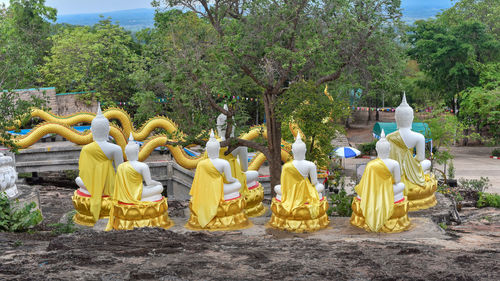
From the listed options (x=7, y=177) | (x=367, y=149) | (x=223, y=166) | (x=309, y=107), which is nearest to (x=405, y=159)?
(x=309, y=107)

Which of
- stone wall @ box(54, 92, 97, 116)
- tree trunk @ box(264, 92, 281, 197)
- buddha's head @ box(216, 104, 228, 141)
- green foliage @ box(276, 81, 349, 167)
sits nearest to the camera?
green foliage @ box(276, 81, 349, 167)

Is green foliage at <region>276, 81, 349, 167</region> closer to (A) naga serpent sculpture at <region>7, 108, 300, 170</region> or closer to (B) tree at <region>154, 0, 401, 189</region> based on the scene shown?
(B) tree at <region>154, 0, 401, 189</region>

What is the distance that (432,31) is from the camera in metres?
29.8

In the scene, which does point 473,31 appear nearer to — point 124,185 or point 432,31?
point 432,31

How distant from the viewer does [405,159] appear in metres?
11.1

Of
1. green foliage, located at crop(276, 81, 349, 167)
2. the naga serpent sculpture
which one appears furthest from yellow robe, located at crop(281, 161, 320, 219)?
the naga serpent sculpture

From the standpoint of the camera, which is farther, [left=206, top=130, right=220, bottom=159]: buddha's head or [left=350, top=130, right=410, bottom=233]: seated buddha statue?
[left=206, top=130, right=220, bottom=159]: buddha's head

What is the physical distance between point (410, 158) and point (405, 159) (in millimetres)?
102

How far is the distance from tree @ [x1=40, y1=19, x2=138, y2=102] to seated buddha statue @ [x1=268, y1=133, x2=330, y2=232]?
17643 mm

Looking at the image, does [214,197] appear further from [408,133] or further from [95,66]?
[95,66]

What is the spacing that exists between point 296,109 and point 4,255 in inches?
287

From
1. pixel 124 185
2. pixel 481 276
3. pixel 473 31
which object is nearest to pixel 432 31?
pixel 473 31

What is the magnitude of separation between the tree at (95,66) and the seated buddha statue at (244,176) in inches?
596

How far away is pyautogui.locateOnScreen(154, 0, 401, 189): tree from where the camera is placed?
1111cm
